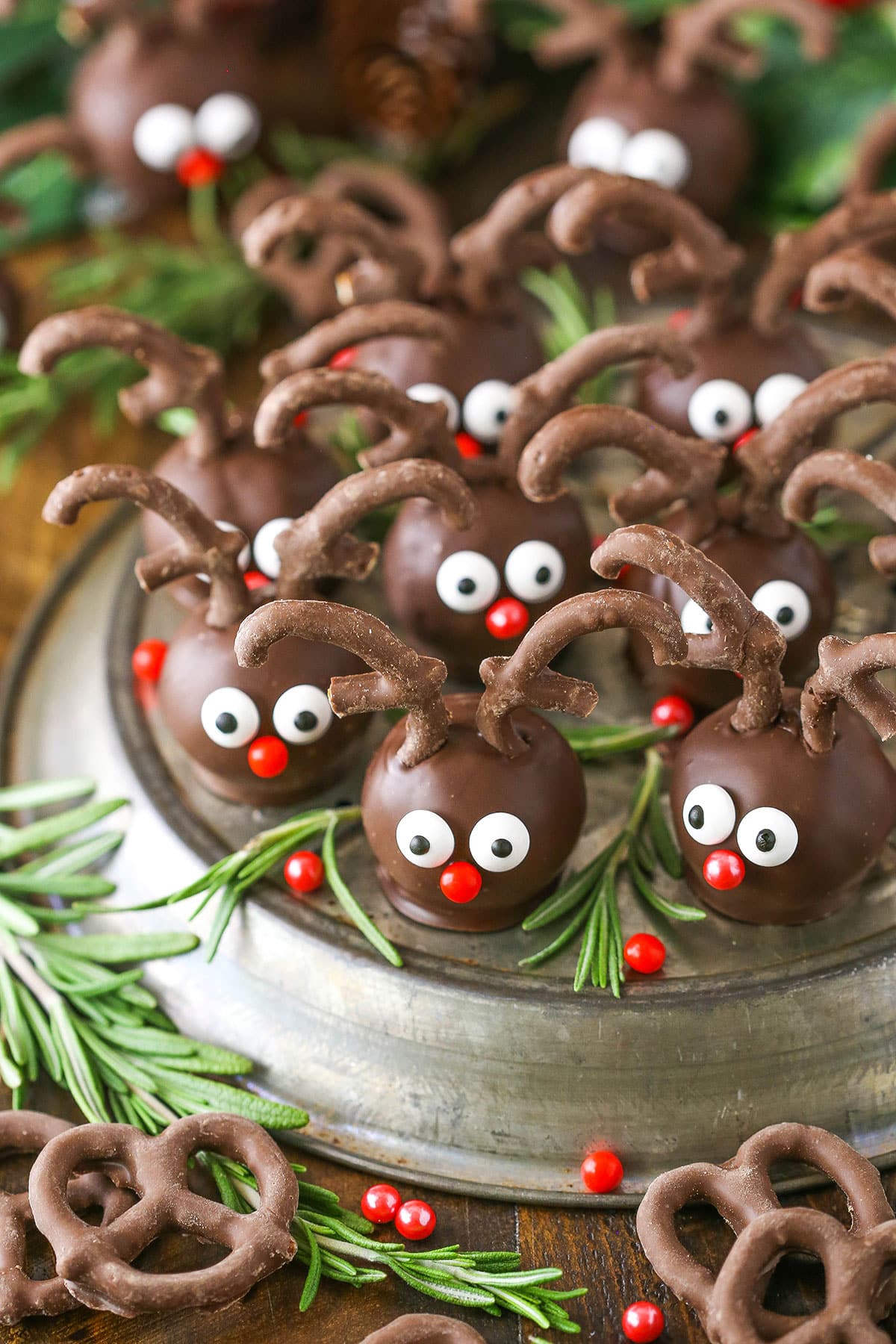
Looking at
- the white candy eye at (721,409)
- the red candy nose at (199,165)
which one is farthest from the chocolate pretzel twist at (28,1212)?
the red candy nose at (199,165)

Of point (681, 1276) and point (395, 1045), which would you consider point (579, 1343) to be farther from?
point (395, 1045)

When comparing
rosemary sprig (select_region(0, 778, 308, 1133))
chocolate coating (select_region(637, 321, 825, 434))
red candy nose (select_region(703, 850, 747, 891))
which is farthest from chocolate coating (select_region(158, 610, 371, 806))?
chocolate coating (select_region(637, 321, 825, 434))

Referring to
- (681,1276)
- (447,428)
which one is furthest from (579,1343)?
(447,428)

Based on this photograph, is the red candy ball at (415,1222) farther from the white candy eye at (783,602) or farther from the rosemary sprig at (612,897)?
the white candy eye at (783,602)

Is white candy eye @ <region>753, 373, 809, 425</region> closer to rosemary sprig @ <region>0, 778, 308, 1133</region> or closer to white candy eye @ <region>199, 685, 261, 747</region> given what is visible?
white candy eye @ <region>199, 685, 261, 747</region>

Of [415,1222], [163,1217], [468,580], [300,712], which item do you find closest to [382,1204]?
[415,1222]

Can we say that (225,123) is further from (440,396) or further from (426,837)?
(426,837)

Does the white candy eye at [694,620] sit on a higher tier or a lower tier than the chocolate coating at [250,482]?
lower

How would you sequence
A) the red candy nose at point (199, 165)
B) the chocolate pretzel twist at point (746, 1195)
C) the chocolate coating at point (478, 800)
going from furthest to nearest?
the red candy nose at point (199, 165) < the chocolate coating at point (478, 800) < the chocolate pretzel twist at point (746, 1195)
